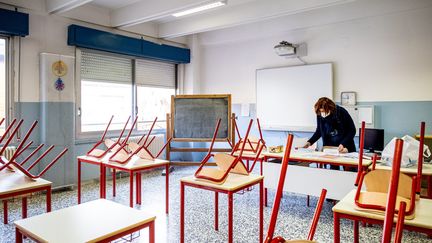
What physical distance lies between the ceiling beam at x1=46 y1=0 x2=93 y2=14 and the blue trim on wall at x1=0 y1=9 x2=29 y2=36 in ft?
1.21

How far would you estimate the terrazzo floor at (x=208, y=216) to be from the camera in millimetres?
2941

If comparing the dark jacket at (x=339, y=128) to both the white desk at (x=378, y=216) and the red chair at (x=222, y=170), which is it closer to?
the red chair at (x=222, y=170)

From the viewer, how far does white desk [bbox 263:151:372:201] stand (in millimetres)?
3176

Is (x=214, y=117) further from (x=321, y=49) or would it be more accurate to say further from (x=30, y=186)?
(x=30, y=186)

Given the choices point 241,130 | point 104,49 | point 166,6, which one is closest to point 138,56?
point 104,49

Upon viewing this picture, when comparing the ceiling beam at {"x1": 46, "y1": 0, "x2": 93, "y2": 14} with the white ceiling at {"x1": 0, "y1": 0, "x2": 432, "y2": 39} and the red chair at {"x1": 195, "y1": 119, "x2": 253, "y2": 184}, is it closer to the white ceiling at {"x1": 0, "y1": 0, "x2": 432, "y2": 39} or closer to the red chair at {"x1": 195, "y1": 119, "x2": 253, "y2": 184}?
the white ceiling at {"x1": 0, "y1": 0, "x2": 432, "y2": 39}

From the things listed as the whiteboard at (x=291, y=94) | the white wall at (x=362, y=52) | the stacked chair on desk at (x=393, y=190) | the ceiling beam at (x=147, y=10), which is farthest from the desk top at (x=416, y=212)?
the whiteboard at (x=291, y=94)

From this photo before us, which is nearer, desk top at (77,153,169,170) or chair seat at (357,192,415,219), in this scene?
chair seat at (357,192,415,219)

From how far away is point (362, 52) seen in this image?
498cm

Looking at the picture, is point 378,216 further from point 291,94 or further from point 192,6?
point 291,94

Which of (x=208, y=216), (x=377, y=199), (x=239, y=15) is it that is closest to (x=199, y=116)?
(x=239, y=15)

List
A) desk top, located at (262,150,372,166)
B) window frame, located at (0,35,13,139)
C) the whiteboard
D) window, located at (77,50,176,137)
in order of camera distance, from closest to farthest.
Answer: desk top, located at (262,150,372,166) < window frame, located at (0,35,13,139) < window, located at (77,50,176,137) < the whiteboard

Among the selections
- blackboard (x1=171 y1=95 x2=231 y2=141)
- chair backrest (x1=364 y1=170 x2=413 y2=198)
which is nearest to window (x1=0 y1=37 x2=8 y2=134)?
blackboard (x1=171 y1=95 x2=231 y2=141)

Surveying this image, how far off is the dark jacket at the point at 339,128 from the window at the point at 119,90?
12.1ft
